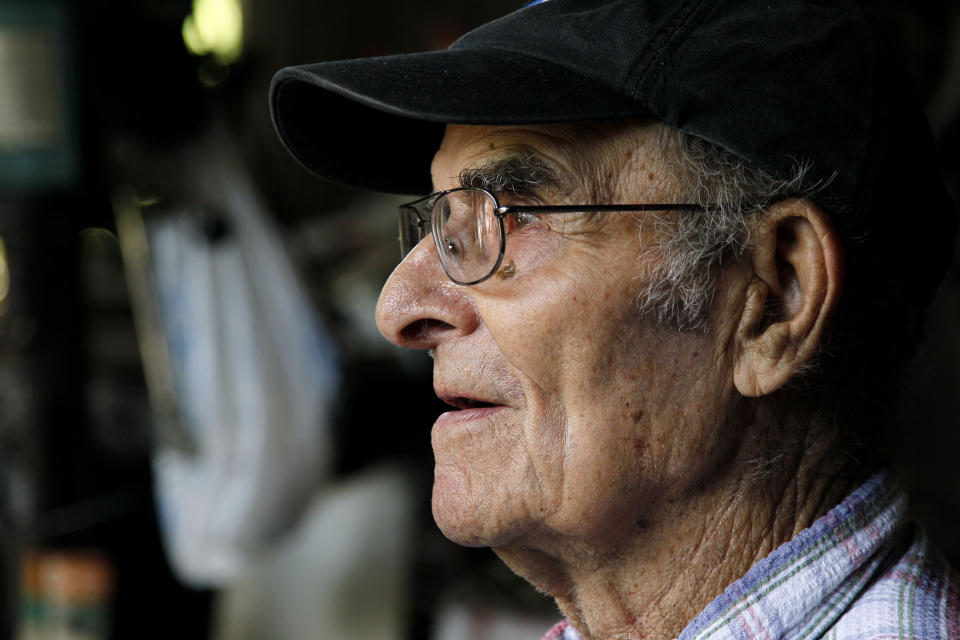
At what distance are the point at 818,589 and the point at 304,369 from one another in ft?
7.14

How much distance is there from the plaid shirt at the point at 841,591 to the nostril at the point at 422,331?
1.70 feet

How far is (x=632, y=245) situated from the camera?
48.5 inches

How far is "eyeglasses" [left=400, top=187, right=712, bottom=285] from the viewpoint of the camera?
124 centimetres

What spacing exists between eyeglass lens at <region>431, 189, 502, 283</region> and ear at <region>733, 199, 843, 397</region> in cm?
35

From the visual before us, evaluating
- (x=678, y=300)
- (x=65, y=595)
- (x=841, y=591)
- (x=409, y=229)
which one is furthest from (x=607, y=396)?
(x=65, y=595)

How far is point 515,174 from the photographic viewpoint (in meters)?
1.28

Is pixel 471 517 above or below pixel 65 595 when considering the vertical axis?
above

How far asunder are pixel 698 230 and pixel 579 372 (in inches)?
9.5

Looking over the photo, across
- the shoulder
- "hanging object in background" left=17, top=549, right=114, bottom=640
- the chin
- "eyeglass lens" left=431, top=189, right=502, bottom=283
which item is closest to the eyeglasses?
"eyeglass lens" left=431, top=189, right=502, bottom=283

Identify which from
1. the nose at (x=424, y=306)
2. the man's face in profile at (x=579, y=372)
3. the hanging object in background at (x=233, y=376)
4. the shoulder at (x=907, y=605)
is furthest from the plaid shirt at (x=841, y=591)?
the hanging object in background at (x=233, y=376)

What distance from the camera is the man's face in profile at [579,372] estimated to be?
1215 millimetres

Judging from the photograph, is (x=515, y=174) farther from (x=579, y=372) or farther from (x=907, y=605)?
(x=907, y=605)

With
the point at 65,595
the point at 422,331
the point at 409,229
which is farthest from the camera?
the point at 65,595

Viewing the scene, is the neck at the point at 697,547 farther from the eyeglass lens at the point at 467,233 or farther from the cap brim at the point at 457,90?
the cap brim at the point at 457,90
